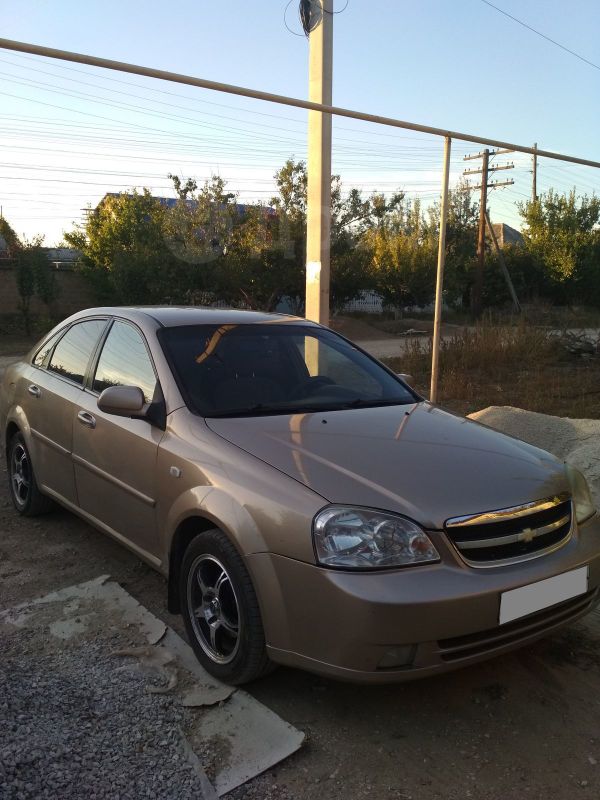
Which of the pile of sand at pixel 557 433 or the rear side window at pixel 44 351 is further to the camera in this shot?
the pile of sand at pixel 557 433

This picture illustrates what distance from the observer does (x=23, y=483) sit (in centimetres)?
479

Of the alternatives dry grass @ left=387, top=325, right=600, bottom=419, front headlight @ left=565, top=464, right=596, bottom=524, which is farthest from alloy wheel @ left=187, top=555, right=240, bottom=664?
dry grass @ left=387, top=325, right=600, bottom=419

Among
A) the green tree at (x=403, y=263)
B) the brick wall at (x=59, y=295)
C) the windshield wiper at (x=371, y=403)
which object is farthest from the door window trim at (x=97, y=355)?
the green tree at (x=403, y=263)

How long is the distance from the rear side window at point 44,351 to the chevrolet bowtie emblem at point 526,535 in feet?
11.0

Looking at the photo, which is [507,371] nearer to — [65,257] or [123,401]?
[123,401]

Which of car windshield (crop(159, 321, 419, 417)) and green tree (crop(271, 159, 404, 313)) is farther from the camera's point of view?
green tree (crop(271, 159, 404, 313))

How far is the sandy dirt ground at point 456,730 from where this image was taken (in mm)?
2281

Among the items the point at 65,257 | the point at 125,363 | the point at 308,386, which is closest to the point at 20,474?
the point at 125,363

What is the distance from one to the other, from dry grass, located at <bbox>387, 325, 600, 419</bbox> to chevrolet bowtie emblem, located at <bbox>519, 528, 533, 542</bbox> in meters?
6.32

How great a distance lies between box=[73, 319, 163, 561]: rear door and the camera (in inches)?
129

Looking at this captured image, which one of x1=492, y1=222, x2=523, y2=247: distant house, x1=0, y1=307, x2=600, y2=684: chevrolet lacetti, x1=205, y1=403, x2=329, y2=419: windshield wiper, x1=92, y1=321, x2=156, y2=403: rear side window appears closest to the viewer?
x1=0, y1=307, x2=600, y2=684: chevrolet lacetti

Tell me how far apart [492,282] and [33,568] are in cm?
3884

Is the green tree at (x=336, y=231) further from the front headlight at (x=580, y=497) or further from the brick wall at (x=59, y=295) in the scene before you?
the front headlight at (x=580, y=497)

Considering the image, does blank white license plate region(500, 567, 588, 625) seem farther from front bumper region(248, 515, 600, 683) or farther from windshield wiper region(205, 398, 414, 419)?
windshield wiper region(205, 398, 414, 419)
